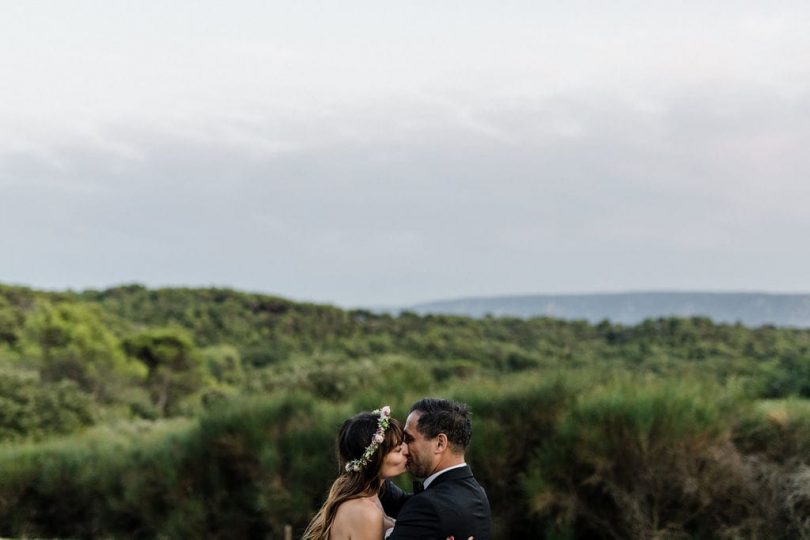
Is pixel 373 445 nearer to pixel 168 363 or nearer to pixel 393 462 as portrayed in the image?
pixel 393 462

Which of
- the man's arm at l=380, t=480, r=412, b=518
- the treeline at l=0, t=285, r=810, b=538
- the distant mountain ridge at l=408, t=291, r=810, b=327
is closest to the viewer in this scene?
the man's arm at l=380, t=480, r=412, b=518

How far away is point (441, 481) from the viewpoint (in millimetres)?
3365

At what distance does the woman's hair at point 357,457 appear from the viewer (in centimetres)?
337

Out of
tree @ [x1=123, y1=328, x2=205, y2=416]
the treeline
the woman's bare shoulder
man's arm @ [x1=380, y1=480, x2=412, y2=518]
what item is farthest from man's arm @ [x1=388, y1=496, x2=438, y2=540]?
tree @ [x1=123, y1=328, x2=205, y2=416]

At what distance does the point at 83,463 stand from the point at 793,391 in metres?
Result: 12.0

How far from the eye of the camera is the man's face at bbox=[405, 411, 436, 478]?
3.38 meters

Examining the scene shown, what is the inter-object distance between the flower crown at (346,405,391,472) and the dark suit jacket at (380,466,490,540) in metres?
0.22

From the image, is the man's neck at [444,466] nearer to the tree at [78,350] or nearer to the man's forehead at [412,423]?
the man's forehead at [412,423]

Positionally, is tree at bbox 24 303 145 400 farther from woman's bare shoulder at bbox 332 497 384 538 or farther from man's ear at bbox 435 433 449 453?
man's ear at bbox 435 433 449 453

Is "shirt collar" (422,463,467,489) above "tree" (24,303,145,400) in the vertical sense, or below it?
above

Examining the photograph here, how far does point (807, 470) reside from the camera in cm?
1016

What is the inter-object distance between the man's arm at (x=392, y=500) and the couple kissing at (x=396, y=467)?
0.21 metres

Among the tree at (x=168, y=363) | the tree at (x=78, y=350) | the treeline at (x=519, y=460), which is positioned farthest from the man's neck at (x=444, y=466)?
the tree at (x=168, y=363)

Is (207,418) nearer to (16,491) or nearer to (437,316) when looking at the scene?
(16,491)
